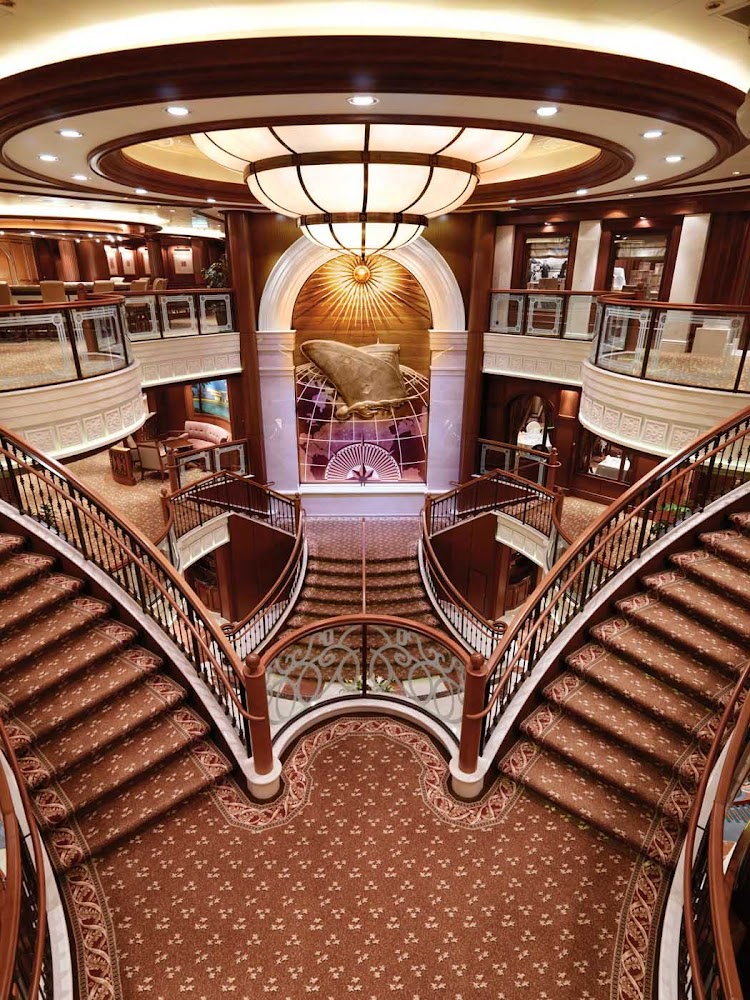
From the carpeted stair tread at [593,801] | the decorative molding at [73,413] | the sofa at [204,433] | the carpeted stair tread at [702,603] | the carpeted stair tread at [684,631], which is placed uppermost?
the decorative molding at [73,413]

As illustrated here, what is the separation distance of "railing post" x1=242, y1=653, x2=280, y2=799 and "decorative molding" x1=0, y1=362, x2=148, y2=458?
12.2 ft

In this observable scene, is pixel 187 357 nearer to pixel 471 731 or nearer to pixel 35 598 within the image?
pixel 35 598

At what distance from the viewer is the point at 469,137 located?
3.79m

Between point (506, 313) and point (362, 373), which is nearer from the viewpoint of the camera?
point (506, 313)

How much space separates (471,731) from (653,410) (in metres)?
4.31

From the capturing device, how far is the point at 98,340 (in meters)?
6.52

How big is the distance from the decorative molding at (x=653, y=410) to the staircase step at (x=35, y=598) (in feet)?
19.4

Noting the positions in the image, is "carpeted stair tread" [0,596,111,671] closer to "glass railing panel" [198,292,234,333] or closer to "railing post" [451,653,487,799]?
"railing post" [451,653,487,799]

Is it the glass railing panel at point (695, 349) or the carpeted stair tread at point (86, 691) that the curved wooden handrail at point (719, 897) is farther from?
the glass railing panel at point (695, 349)

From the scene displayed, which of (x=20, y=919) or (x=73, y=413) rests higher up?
(x=73, y=413)

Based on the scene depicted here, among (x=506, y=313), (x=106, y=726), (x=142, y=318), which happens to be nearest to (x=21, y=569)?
(x=106, y=726)

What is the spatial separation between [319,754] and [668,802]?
233cm

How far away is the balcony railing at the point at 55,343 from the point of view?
18.5ft

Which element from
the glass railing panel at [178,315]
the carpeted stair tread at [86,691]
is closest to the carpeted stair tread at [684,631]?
the carpeted stair tread at [86,691]
